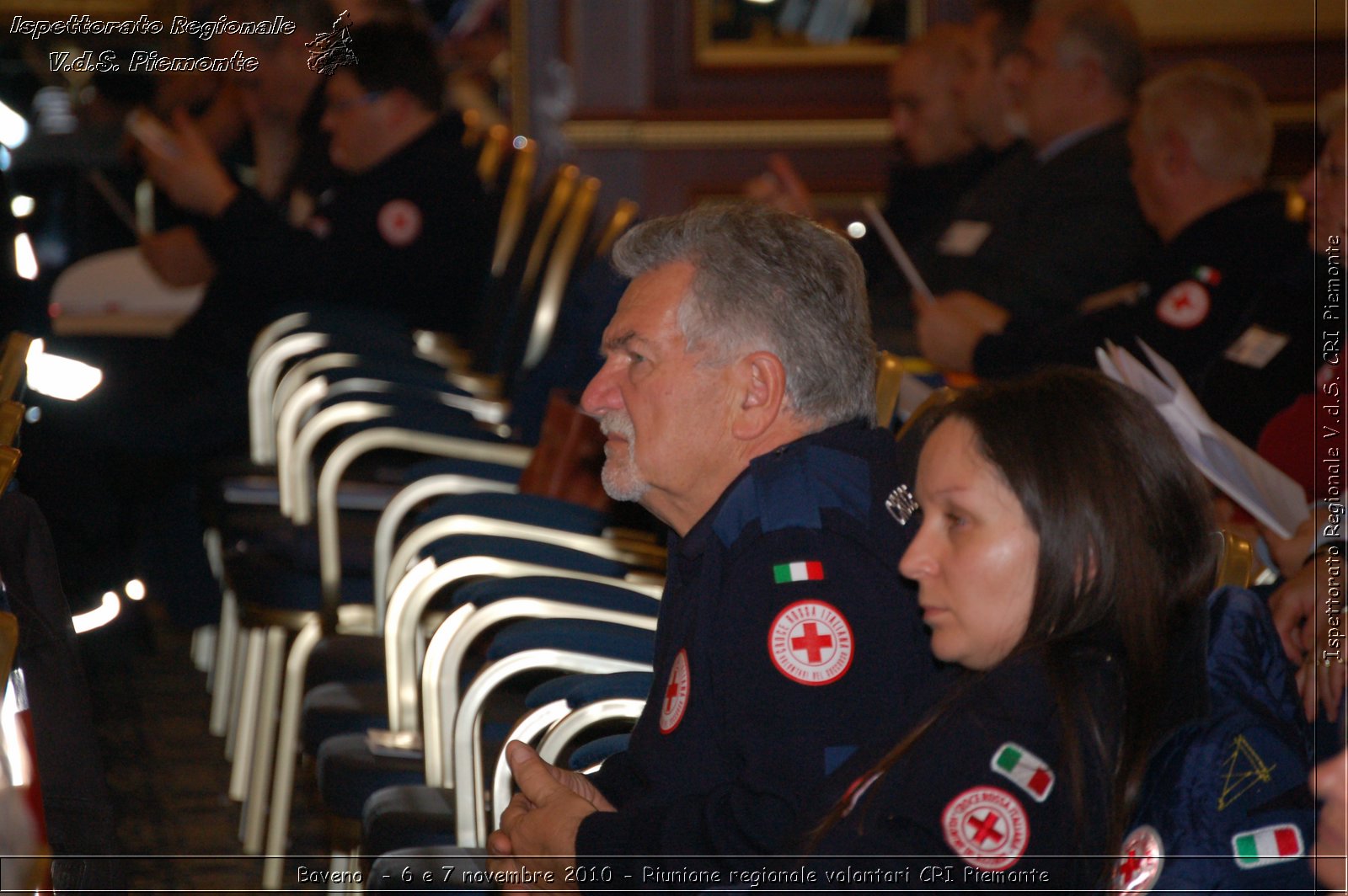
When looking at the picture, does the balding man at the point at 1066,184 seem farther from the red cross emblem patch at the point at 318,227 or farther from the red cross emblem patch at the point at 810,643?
the red cross emblem patch at the point at 810,643

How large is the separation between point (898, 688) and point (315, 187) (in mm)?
3206

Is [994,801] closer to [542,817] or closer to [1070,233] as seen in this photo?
[542,817]

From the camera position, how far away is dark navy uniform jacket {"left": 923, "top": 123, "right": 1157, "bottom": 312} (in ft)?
11.0

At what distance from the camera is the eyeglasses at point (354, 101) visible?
3738 mm

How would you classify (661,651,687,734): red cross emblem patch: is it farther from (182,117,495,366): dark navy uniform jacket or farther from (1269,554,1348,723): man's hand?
(182,117,495,366): dark navy uniform jacket

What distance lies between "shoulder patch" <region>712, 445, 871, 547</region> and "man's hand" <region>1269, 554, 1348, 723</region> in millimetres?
472

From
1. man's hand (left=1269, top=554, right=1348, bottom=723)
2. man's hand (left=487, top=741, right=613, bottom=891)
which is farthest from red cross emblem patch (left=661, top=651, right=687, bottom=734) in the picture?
man's hand (left=1269, top=554, right=1348, bottom=723)

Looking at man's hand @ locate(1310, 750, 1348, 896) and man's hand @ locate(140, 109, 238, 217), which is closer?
man's hand @ locate(1310, 750, 1348, 896)

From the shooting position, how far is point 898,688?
1328 mm

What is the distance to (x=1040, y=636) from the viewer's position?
1.21 metres

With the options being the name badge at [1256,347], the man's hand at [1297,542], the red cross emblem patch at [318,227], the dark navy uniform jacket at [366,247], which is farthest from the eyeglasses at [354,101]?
the man's hand at [1297,542]

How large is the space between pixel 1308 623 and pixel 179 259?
11.2 ft

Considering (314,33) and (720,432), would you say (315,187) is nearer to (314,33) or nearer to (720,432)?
(314,33)

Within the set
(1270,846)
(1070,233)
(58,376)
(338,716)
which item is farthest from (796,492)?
(1070,233)
